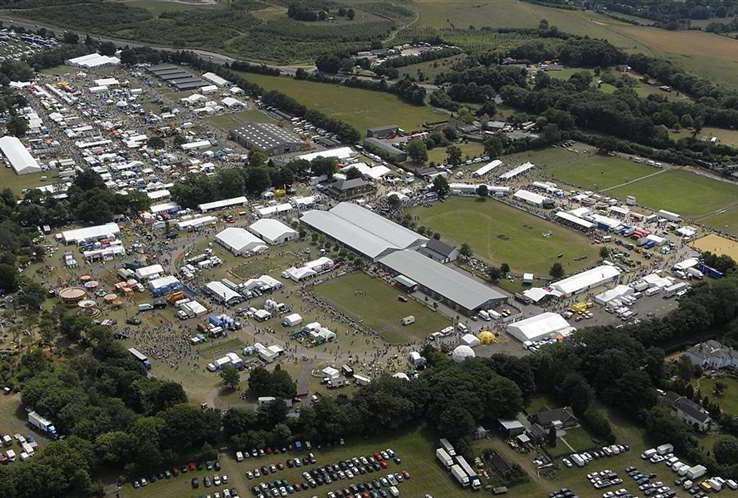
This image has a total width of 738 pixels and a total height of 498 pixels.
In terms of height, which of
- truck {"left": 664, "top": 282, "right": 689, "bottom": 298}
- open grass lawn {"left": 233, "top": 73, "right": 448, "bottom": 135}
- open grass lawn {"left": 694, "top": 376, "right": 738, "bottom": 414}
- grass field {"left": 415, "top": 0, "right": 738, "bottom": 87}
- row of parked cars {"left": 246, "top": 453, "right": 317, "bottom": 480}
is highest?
grass field {"left": 415, "top": 0, "right": 738, "bottom": 87}

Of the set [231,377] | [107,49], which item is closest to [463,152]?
[231,377]

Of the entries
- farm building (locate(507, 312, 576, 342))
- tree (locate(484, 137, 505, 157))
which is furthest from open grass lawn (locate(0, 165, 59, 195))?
farm building (locate(507, 312, 576, 342))

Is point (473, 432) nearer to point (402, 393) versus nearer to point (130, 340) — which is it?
point (402, 393)

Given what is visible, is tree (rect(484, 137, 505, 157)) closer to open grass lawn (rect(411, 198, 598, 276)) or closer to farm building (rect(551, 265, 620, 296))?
open grass lawn (rect(411, 198, 598, 276))

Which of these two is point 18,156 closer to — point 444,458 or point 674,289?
point 444,458

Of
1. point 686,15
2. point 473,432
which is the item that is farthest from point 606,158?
point 686,15

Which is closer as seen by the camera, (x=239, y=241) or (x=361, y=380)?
(x=361, y=380)
